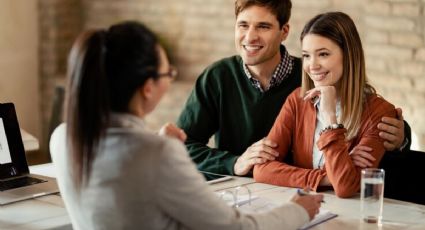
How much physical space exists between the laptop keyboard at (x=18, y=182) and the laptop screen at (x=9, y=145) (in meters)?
0.02

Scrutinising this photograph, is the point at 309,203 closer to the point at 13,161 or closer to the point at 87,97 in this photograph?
the point at 87,97

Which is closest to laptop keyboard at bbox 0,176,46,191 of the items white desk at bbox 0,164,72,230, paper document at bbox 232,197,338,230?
white desk at bbox 0,164,72,230

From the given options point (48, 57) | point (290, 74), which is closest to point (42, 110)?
point (48, 57)

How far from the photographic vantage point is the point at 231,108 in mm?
3002

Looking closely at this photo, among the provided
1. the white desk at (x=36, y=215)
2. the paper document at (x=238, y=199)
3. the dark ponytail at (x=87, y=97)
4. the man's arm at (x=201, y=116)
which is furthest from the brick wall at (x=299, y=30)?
the dark ponytail at (x=87, y=97)

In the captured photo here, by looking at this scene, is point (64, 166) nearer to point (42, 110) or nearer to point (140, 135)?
point (140, 135)

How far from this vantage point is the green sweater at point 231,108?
297 centimetres

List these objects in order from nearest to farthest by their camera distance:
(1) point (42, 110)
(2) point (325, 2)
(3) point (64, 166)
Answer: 1. (3) point (64, 166)
2. (2) point (325, 2)
3. (1) point (42, 110)

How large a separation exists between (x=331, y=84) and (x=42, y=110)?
4062 millimetres

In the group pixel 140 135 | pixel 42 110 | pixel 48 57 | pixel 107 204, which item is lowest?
pixel 42 110

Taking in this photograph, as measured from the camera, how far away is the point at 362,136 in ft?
8.18

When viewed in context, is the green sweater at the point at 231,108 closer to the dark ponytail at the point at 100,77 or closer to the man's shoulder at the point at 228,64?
the man's shoulder at the point at 228,64

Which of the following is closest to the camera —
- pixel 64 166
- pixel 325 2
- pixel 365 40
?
pixel 64 166

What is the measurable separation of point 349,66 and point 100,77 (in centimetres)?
116
